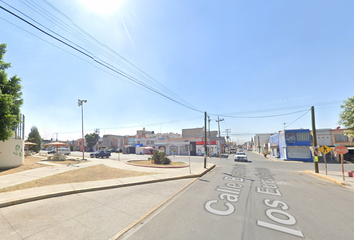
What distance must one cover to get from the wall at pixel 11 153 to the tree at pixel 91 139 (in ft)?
189

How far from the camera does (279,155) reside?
37.3 m

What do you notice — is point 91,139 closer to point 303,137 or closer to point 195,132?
point 195,132

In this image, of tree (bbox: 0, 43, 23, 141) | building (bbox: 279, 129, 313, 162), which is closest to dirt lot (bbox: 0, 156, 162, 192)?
tree (bbox: 0, 43, 23, 141)

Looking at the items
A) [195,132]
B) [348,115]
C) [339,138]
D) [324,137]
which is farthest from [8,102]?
[195,132]

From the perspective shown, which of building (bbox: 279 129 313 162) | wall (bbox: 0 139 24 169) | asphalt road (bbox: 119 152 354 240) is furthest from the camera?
building (bbox: 279 129 313 162)

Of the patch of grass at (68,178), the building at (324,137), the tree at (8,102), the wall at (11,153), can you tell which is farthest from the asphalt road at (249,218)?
the building at (324,137)

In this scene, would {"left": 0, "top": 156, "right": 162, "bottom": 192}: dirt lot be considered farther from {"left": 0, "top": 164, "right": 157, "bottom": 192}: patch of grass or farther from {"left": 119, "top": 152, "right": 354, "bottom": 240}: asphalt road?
{"left": 119, "top": 152, "right": 354, "bottom": 240}: asphalt road

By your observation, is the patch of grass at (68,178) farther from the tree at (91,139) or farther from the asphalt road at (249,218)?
the tree at (91,139)

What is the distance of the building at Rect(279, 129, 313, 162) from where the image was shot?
30812 mm

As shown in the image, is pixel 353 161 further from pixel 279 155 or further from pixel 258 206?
pixel 258 206

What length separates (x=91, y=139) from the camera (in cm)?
6900

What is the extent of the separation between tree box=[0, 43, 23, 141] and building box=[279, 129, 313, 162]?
39.8 metres

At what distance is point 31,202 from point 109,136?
64237 millimetres

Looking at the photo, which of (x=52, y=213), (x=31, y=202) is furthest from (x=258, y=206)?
(x=31, y=202)
